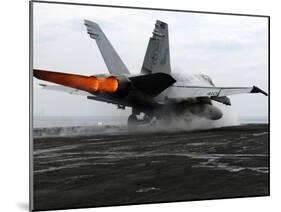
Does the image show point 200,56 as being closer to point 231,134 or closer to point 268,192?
point 231,134

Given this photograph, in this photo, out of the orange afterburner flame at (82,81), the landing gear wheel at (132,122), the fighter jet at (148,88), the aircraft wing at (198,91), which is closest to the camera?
the orange afterburner flame at (82,81)

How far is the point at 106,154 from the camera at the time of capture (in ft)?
17.0

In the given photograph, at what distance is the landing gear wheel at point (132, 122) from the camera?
5285mm

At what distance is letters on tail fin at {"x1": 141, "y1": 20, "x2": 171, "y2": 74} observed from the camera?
534cm

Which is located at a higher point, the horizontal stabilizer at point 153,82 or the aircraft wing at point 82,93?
the horizontal stabilizer at point 153,82

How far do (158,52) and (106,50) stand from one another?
502 mm

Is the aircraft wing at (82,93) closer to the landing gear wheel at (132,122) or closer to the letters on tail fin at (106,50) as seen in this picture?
the landing gear wheel at (132,122)

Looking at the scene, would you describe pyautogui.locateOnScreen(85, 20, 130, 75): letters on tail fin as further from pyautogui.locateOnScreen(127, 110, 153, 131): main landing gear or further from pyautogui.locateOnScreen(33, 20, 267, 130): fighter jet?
pyautogui.locateOnScreen(127, 110, 153, 131): main landing gear

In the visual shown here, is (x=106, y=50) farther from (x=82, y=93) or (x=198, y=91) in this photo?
(x=198, y=91)

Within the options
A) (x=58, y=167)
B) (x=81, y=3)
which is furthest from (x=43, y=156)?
(x=81, y=3)

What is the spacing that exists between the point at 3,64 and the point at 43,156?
821 millimetres

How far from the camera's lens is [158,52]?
538 centimetres

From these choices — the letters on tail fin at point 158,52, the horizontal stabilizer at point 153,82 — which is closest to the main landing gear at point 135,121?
the horizontal stabilizer at point 153,82

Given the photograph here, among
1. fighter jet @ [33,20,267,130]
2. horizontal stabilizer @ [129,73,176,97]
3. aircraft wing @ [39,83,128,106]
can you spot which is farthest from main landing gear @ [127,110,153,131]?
horizontal stabilizer @ [129,73,176,97]
